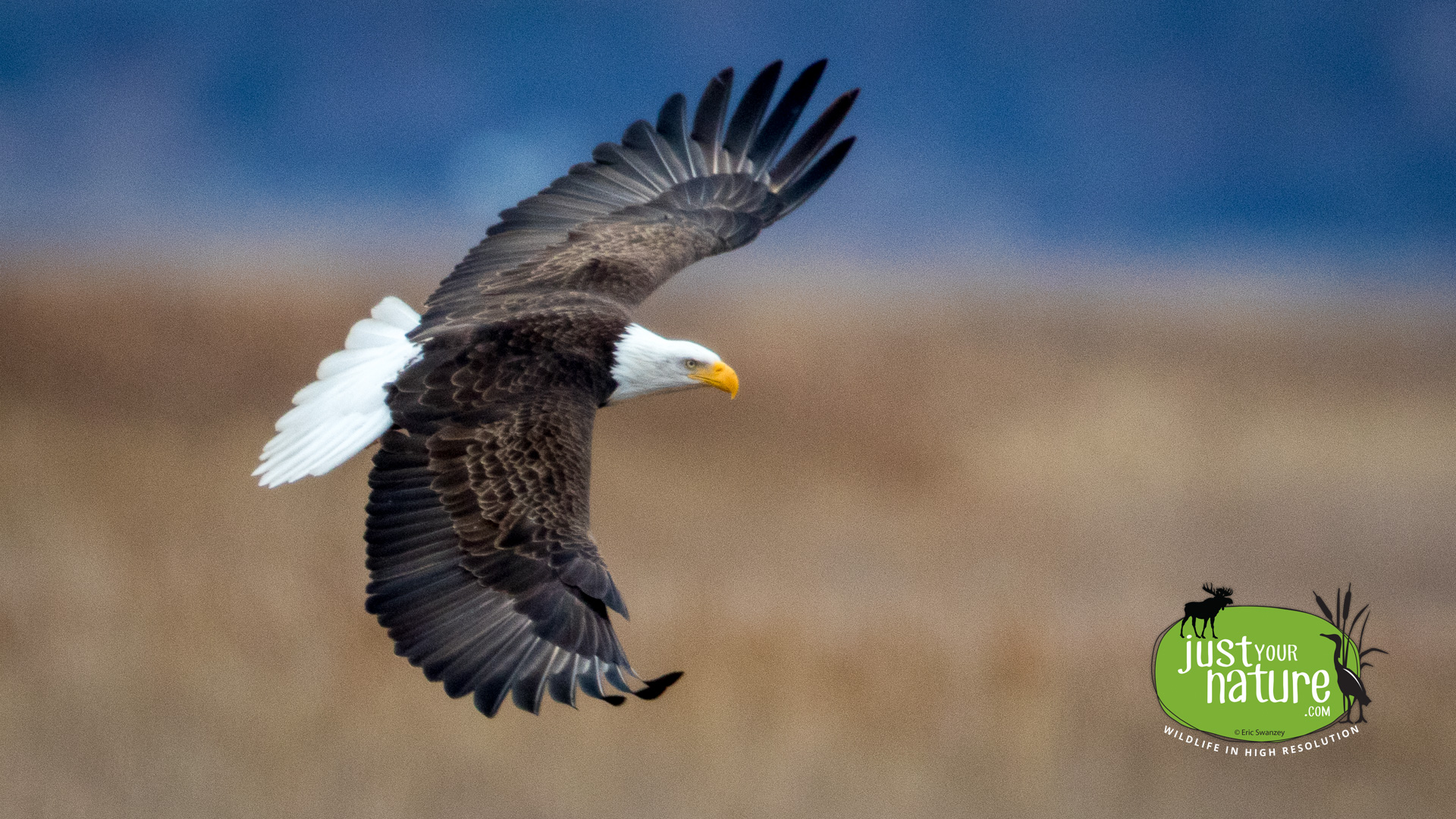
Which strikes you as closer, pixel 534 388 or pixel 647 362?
pixel 534 388

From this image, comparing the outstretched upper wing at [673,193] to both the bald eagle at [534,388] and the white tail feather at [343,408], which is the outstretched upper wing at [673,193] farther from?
the white tail feather at [343,408]

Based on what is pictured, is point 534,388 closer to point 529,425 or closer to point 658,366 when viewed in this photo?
point 529,425

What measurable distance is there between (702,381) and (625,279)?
2.23 feet

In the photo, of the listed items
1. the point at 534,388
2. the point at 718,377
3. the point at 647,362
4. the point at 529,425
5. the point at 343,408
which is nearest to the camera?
the point at 529,425

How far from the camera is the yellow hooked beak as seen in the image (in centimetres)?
547

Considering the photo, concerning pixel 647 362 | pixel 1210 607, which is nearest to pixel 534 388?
pixel 647 362

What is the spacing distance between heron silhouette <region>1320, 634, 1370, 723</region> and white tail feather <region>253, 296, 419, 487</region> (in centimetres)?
559

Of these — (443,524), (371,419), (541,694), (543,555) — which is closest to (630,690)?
(541,694)

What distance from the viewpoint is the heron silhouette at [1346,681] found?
26.1 feet

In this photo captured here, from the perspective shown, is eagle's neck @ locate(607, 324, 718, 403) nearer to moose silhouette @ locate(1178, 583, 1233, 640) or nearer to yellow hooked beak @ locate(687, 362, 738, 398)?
yellow hooked beak @ locate(687, 362, 738, 398)

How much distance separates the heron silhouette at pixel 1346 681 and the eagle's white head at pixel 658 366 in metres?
4.53

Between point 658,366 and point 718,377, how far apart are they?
27cm

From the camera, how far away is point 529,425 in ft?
15.8

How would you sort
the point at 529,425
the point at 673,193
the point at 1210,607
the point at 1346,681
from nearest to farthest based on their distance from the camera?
the point at 529,425
the point at 673,193
the point at 1210,607
the point at 1346,681
